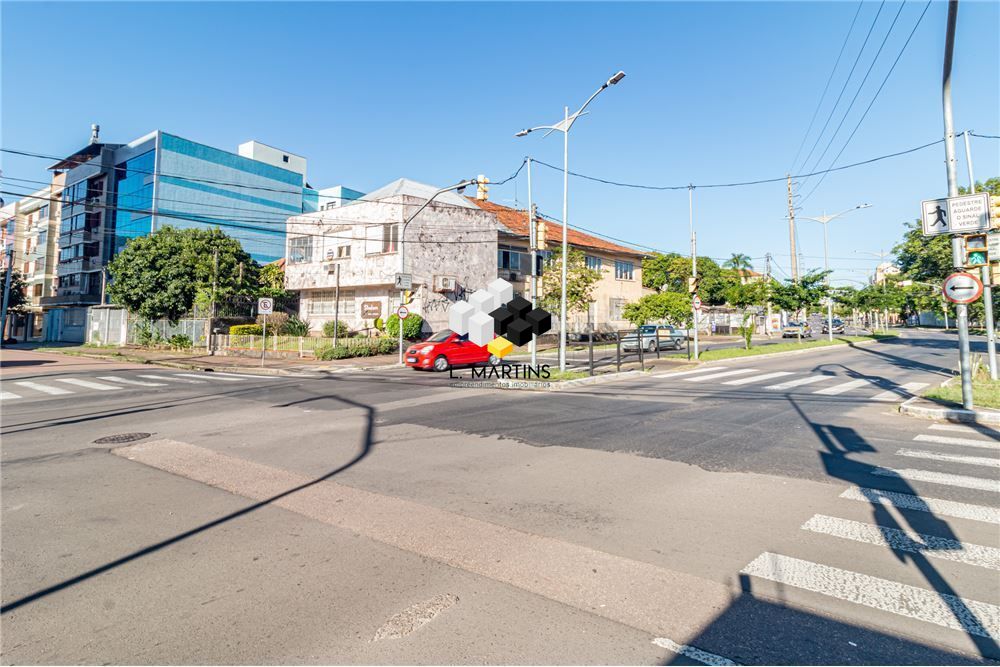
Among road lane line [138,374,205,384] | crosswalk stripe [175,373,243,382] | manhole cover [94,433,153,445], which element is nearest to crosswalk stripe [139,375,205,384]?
road lane line [138,374,205,384]

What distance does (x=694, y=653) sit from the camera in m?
2.76

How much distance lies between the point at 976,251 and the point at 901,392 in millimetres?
4476

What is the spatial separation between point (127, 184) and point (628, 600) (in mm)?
68787

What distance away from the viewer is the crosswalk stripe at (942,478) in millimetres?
5594

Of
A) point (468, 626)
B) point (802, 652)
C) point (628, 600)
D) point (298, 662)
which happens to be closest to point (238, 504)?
point (298, 662)

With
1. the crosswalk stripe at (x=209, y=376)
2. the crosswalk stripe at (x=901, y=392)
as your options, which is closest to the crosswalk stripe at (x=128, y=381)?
the crosswalk stripe at (x=209, y=376)

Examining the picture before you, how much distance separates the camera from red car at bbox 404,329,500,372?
759 inches

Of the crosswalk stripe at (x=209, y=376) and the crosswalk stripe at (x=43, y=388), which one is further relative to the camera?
the crosswalk stripe at (x=209, y=376)

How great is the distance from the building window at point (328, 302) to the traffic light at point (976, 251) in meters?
29.2

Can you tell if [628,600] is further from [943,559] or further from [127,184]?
[127,184]

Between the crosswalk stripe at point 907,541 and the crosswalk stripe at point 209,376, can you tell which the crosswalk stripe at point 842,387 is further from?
the crosswalk stripe at point 209,376

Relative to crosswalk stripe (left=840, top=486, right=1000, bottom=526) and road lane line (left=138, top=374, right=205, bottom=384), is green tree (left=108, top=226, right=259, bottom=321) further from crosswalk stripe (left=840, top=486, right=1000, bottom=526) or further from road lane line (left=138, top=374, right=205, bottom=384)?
crosswalk stripe (left=840, top=486, right=1000, bottom=526)

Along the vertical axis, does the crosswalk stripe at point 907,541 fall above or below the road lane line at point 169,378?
below

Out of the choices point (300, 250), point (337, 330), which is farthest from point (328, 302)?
point (300, 250)
